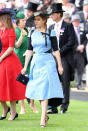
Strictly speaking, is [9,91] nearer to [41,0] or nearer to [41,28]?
[41,28]

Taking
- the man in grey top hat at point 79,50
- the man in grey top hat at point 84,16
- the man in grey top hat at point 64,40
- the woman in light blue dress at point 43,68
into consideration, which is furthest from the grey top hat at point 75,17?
the woman in light blue dress at point 43,68

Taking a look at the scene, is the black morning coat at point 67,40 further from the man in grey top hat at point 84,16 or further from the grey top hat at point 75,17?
the grey top hat at point 75,17

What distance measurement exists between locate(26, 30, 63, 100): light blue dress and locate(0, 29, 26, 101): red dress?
0.84 m

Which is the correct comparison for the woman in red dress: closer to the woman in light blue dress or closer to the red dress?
the red dress

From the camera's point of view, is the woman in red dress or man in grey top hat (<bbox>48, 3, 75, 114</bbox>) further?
man in grey top hat (<bbox>48, 3, 75, 114</bbox>)

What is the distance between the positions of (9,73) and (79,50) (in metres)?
9.47

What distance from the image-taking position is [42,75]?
33.2 ft

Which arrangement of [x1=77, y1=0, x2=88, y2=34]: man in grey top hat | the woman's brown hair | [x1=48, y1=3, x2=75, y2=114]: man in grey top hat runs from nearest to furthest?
the woman's brown hair < [x1=48, y1=3, x2=75, y2=114]: man in grey top hat < [x1=77, y1=0, x2=88, y2=34]: man in grey top hat

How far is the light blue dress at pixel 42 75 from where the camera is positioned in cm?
1005

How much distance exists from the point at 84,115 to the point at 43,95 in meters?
2.58

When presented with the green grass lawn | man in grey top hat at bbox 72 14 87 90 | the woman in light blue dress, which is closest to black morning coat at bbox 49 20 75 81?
the green grass lawn

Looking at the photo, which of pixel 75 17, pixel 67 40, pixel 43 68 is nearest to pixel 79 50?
pixel 75 17

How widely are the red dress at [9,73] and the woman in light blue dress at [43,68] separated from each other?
75cm

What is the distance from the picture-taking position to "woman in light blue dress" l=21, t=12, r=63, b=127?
10.0m
